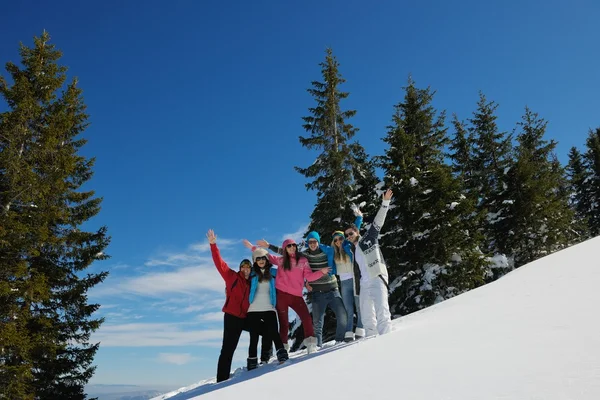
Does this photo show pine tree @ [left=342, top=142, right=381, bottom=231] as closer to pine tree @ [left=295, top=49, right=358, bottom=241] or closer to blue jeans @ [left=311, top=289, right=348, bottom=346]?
pine tree @ [left=295, top=49, right=358, bottom=241]

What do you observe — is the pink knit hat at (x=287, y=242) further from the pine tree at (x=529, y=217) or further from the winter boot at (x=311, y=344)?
the pine tree at (x=529, y=217)

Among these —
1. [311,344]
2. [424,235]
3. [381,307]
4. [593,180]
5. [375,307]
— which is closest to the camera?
[381,307]

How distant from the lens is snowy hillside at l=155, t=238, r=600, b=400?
103 inches

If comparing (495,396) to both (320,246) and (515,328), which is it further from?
(320,246)

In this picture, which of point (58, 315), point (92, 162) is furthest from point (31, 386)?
point (92, 162)

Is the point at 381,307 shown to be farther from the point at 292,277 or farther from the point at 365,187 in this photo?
the point at 365,187

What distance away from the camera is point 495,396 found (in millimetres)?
2439

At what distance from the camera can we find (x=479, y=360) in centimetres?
328

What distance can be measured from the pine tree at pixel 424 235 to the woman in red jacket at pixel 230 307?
959cm

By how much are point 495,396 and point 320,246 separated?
4955 mm

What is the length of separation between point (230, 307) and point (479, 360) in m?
4.24

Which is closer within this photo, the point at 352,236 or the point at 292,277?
the point at 292,277

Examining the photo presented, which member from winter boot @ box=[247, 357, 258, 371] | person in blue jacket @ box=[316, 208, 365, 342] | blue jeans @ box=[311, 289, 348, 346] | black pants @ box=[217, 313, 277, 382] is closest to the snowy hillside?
blue jeans @ box=[311, 289, 348, 346]

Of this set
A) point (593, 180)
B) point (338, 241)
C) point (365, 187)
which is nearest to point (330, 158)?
point (365, 187)
